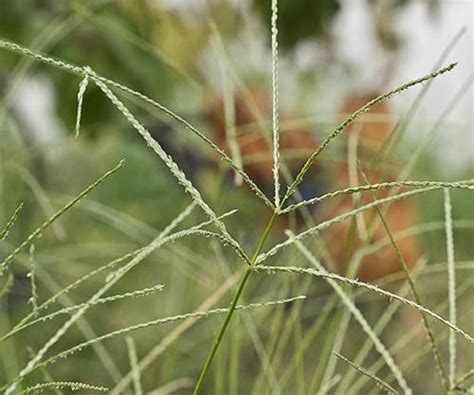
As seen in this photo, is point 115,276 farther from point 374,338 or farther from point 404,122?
point 404,122

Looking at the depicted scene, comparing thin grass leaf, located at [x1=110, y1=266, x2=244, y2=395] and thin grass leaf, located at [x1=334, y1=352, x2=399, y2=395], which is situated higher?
thin grass leaf, located at [x1=334, y1=352, x2=399, y2=395]

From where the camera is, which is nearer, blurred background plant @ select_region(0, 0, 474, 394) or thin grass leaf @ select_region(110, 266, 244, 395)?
thin grass leaf @ select_region(110, 266, 244, 395)

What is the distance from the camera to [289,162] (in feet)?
5.08

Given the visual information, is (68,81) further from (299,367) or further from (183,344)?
(299,367)

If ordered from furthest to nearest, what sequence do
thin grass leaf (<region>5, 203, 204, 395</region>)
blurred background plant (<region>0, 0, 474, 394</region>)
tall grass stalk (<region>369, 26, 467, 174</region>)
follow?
blurred background plant (<region>0, 0, 474, 394</region>) → tall grass stalk (<region>369, 26, 467, 174</region>) → thin grass leaf (<region>5, 203, 204, 395</region>)

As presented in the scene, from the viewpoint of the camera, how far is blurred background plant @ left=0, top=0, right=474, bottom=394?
878 millimetres

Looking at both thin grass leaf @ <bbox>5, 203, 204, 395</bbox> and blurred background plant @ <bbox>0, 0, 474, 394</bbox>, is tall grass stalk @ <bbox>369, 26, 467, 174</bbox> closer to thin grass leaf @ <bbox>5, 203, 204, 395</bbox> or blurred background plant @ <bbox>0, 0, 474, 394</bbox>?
blurred background plant @ <bbox>0, 0, 474, 394</bbox>

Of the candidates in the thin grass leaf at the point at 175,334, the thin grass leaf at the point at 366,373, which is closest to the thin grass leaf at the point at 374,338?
the thin grass leaf at the point at 366,373

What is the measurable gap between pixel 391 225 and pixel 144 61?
45cm

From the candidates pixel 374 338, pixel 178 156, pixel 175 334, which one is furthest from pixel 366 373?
pixel 178 156

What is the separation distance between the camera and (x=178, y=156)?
4.95ft

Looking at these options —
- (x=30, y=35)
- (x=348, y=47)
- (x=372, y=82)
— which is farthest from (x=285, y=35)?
(x=372, y=82)

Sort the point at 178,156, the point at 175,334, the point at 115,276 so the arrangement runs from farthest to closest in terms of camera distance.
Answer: the point at 178,156 < the point at 175,334 < the point at 115,276

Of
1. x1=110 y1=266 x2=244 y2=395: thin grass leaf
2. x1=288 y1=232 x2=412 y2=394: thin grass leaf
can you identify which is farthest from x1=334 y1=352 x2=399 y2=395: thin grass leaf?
x1=110 y1=266 x2=244 y2=395: thin grass leaf
